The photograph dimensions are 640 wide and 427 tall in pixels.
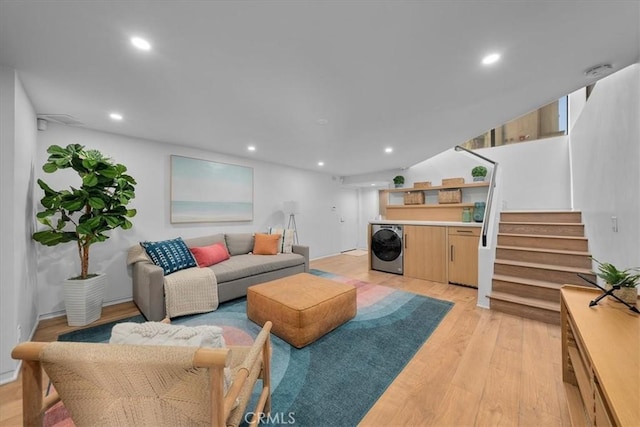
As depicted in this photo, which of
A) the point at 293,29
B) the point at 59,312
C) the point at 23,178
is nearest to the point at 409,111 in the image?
the point at 293,29

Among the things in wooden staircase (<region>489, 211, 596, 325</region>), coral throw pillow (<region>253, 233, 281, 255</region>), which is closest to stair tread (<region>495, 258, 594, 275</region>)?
wooden staircase (<region>489, 211, 596, 325</region>)

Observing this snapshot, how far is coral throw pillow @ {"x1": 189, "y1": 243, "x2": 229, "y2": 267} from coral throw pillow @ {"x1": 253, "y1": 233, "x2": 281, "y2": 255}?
0.60m

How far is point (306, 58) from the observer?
64.5 inches

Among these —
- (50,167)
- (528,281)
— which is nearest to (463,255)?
(528,281)

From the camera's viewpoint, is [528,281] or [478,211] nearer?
[528,281]

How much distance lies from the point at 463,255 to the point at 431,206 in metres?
1.23

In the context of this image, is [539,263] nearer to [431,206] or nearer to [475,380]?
[431,206]

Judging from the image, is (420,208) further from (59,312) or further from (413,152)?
(59,312)

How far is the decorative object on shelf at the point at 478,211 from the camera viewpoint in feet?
13.1

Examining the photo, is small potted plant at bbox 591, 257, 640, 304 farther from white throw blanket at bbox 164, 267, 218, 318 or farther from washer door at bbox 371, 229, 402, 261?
white throw blanket at bbox 164, 267, 218, 318

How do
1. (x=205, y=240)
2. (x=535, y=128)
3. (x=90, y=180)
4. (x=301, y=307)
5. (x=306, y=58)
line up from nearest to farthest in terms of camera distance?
(x=306, y=58) → (x=301, y=307) → (x=90, y=180) → (x=205, y=240) → (x=535, y=128)

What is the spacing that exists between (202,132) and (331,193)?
386 cm

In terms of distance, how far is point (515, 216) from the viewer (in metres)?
3.87

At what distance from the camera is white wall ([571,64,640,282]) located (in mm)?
1693
